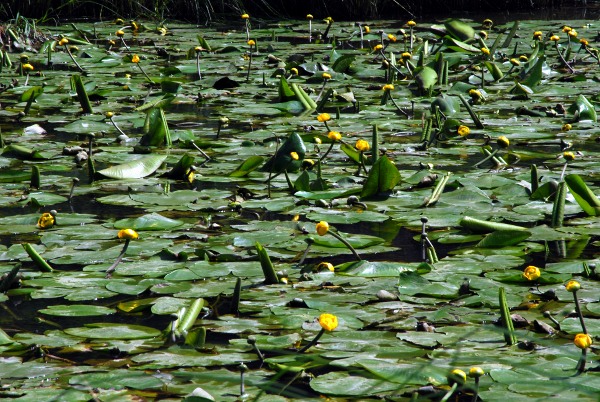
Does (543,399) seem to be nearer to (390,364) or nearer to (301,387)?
(390,364)

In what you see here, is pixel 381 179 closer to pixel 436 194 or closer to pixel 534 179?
pixel 436 194

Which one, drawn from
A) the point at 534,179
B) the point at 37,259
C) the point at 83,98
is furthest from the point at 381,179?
the point at 83,98

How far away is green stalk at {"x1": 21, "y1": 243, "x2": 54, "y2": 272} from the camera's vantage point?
2025mm

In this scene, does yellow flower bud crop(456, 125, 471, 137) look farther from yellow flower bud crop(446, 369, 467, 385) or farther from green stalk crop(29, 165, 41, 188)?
yellow flower bud crop(446, 369, 467, 385)

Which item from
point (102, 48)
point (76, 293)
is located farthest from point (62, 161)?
point (102, 48)

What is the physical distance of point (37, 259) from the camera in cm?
204

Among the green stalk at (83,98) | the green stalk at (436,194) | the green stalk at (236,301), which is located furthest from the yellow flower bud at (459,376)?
the green stalk at (83,98)

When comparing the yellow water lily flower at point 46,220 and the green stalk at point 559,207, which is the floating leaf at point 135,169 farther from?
the green stalk at point 559,207

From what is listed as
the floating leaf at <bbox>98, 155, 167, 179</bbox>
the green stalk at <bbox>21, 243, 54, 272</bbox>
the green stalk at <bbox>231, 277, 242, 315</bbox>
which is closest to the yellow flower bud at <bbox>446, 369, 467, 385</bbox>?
the green stalk at <bbox>231, 277, 242, 315</bbox>

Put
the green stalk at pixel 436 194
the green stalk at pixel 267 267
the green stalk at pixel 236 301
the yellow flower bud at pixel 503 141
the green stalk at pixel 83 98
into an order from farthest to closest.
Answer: the green stalk at pixel 83 98 < the yellow flower bud at pixel 503 141 < the green stalk at pixel 436 194 < the green stalk at pixel 267 267 < the green stalk at pixel 236 301

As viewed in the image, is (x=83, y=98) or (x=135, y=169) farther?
(x=83, y=98)

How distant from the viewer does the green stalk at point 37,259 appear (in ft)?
6.64

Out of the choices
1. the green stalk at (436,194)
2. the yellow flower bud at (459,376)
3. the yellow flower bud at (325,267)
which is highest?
the yellow flower bud at (459,376)

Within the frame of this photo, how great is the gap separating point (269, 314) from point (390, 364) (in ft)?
1.17
